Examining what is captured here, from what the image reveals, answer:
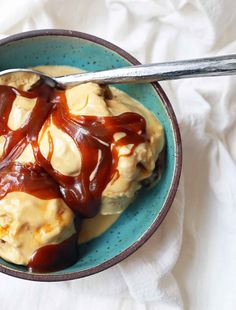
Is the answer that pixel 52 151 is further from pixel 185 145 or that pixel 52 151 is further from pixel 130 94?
pixel 185 145

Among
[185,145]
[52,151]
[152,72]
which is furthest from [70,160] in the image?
[185,145]

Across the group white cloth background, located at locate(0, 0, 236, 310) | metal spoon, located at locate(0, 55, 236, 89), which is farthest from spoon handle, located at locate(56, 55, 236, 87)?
white cloth background, located at locate(0, 0, 236, 310)

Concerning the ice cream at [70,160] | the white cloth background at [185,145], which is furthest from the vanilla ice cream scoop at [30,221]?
the white cloth background at [185,145]

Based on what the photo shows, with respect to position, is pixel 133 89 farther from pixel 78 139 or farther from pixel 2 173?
pixel 2 173

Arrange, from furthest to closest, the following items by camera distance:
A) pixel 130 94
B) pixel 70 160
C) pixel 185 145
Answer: pixel 185 145 < pixel 130 94 < pixel 70 160

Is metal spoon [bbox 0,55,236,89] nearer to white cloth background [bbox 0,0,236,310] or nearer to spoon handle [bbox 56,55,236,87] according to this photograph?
spoon handle [bbox 56,55,236,87]
